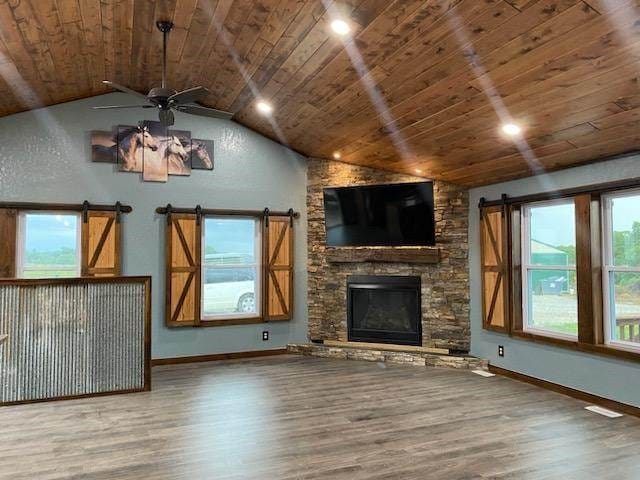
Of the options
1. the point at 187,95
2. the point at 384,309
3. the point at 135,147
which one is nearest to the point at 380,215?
the point at 384,309

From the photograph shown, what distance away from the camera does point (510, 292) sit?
557cm

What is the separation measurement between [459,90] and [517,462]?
113 inches

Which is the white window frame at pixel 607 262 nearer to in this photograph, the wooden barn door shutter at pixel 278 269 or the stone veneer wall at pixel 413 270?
the stone veneer wall at pixel 413 270

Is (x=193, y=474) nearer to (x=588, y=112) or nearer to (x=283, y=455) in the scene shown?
(x=283, y=455)

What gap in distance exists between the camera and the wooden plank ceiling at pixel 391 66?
2.91 metres

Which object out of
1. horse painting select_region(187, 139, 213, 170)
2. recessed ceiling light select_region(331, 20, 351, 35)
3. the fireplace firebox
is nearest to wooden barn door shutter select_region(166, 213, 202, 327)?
horse painting select_region(187, 139, 213, 170)

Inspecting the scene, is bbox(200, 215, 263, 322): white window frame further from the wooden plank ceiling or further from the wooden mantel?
the wooden plank ceiling

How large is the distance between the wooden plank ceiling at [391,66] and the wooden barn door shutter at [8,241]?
127cm

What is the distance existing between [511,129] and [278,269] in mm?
3754

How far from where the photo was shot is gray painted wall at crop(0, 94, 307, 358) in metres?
5.81

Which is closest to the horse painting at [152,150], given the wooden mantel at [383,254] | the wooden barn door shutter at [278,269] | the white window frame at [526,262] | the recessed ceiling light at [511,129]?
the wooden barn door shutter at [278,269]

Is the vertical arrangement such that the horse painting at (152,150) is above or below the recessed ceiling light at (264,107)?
below

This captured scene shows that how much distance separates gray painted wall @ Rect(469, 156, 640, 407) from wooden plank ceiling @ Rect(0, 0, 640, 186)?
168mm

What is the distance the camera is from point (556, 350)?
16.4 ft
